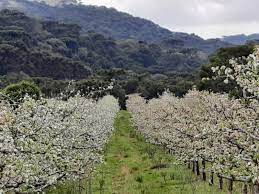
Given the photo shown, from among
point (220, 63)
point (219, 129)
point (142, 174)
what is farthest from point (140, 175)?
point (220, 63)

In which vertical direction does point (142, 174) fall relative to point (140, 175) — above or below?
below

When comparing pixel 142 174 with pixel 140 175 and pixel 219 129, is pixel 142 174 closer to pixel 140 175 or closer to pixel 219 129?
pixel 140 175

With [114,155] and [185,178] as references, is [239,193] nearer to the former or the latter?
[185,178]

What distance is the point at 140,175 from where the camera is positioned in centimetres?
3878

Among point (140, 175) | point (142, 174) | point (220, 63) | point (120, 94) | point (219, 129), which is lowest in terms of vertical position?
point (120, 94)

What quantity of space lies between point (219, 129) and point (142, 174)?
28423 millimetres

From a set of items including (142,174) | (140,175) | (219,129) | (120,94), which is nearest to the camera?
(219,129)

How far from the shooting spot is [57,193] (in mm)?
31094

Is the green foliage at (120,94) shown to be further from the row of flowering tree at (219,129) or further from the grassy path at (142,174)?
the grassy path at (142,174)

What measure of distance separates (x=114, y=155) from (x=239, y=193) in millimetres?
23732

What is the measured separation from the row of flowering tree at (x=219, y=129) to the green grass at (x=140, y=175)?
123 centimetres

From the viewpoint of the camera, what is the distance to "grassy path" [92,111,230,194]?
32.5m

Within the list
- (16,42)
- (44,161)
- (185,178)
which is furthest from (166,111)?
(16,42)

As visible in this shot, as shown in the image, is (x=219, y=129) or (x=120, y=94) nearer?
(x=219, y=129)
